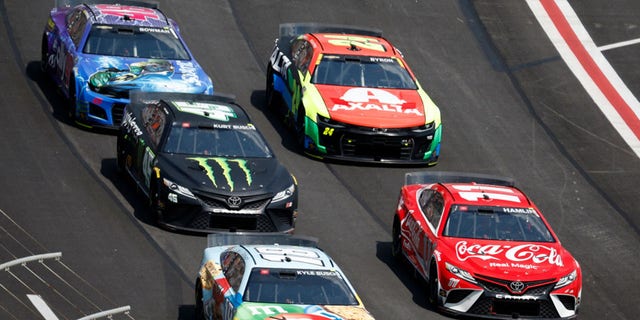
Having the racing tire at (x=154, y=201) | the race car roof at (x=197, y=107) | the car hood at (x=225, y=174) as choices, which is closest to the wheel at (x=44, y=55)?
the race car roof at (x=197, y=107)

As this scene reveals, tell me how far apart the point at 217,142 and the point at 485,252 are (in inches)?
184

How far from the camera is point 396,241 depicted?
73.0 ft

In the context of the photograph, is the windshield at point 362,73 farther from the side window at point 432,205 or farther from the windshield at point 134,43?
the side window at point 432,205

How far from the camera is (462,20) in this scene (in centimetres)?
3431

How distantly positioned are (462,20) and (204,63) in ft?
21.9

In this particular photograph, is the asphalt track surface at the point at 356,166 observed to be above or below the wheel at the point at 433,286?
below

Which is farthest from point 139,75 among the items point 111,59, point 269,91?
point 269,91

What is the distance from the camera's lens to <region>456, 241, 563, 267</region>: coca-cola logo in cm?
2022

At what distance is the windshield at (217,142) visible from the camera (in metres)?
22.7

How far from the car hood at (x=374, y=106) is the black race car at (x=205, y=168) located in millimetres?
2528

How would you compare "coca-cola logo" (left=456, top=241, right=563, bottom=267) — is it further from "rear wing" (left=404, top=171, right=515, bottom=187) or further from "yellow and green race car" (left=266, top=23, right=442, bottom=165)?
"yellow and green race car" (left=266, top=23, right=442, bottom=165)

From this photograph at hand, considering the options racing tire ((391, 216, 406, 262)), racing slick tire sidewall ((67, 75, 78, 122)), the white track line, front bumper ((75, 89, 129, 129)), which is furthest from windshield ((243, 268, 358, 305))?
the white track line

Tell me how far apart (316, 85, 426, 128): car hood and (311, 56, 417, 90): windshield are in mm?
224

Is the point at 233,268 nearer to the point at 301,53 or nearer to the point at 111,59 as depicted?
the point at 111,59
